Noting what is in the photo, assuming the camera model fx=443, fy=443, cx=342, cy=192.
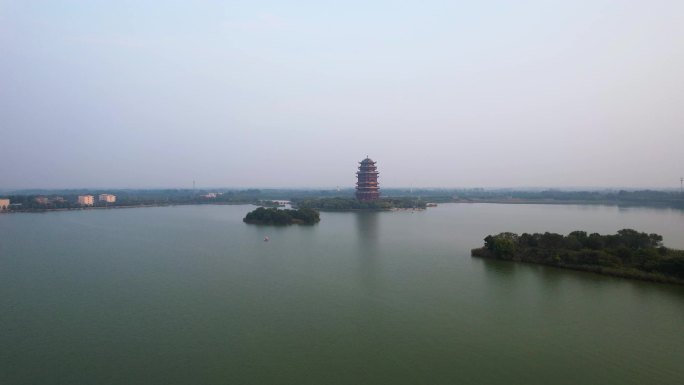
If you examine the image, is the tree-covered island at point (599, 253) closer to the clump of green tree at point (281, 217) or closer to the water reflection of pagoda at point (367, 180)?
the clump of green tree at point (281, 217)

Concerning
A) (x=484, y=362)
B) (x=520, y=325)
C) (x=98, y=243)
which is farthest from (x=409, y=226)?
(x=484, y=362)

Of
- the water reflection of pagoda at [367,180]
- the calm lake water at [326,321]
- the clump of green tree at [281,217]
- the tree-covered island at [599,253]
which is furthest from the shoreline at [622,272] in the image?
A: the water reflection of pagoda at [367,180]

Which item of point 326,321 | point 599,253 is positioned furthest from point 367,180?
point 326,321

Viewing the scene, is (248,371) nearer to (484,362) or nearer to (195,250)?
(484,362)

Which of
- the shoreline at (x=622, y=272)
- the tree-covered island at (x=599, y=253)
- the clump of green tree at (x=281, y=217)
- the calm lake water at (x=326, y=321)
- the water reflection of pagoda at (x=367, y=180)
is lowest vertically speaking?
the calm lake water at (x=326, y=321)

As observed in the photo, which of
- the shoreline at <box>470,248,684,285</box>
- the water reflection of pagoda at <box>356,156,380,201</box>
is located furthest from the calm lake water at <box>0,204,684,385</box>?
the water reflection of pagoda at <box>356,156,380,201</box>

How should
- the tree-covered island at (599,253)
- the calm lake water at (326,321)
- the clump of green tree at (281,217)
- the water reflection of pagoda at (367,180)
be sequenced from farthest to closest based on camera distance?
the water reflection of pagoda at (367,180)
the clump of green tree at (281,217)
the tree-covered island at (599,253)
the calm lake water at (326,321)

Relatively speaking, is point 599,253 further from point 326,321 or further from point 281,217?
point 281,217
